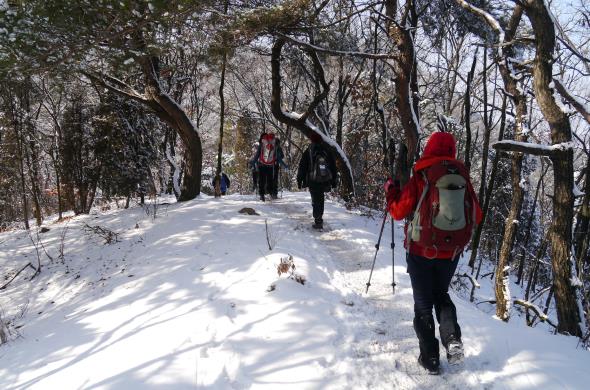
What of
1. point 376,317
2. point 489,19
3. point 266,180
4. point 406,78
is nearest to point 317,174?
point 406,78

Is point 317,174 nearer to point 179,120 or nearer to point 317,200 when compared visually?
point 317,200

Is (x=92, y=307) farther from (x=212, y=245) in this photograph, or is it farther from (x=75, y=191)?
(x=75, y=191)

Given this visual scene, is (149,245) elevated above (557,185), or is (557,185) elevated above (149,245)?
(557,185)

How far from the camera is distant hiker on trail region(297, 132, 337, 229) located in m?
7.80

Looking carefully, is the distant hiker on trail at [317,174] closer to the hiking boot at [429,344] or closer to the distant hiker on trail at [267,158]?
the distant hiker on trail at [267,158]

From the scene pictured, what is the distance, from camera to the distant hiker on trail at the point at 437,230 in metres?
3.07

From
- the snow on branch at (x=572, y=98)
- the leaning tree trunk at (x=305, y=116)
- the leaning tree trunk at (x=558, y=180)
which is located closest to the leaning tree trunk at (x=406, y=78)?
the leaning tree trunk at (x=305, y=116)

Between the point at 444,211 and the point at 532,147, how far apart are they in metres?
2.61

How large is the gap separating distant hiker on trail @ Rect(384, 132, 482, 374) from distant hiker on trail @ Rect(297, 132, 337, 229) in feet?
14.5

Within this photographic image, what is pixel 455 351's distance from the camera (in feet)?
10.3

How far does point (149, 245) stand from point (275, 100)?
5255 millimetres

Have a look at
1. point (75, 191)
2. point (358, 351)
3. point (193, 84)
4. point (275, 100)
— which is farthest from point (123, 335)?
point (193, 84)

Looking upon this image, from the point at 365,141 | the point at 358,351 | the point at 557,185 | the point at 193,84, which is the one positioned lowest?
the point at 358,351

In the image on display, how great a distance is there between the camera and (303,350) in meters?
3.60
